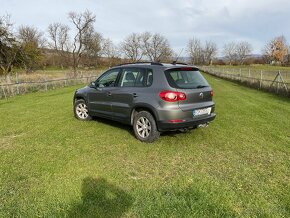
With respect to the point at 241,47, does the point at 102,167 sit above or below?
below

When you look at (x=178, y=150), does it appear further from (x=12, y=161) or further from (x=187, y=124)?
(x=12, y=161)

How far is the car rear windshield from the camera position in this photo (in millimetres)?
5688

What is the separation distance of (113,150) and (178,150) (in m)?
1.32

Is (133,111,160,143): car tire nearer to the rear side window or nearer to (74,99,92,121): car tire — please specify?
the rear side window

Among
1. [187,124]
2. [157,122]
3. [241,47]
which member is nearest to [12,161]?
[157,122]

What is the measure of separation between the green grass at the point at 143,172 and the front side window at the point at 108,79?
3.91ft

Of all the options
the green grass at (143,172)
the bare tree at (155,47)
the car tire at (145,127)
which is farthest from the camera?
the bare tree at (155,47)

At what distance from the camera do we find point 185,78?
592cm

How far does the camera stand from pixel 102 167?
4645 millimetres

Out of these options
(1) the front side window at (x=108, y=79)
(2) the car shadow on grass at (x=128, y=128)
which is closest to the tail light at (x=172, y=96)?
(2) the car shadow on grass at (x=128, y=128)

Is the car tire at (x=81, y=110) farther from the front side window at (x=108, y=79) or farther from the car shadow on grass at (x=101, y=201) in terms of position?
the car shadow on grass at (x=101, y=201)

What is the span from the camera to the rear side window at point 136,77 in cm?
599

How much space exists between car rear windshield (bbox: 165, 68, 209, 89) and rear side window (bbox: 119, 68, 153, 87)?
18.3 inches

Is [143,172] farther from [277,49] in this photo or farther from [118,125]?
[277,49]
